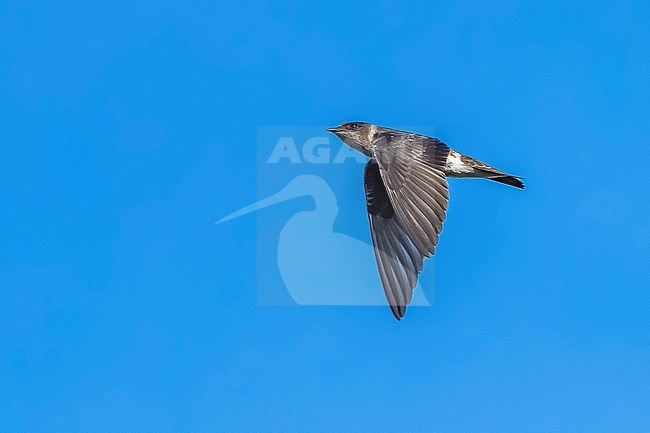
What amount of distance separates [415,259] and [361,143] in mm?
2271

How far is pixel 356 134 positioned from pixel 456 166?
46.0 inches

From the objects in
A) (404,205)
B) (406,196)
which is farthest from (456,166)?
(404,205)

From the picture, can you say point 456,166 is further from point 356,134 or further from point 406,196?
point 406,196

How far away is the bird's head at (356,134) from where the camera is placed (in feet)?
38.1

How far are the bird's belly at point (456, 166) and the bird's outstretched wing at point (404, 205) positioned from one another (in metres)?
0.75

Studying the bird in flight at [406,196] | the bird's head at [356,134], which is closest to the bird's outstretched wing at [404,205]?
the bird in flight at [406,196]

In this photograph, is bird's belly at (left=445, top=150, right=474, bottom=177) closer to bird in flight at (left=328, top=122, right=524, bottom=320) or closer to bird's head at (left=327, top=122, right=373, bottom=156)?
bird in flight at (left=328, top=122, right=524, bottom=320)

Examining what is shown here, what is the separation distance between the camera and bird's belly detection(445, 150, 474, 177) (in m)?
11.2

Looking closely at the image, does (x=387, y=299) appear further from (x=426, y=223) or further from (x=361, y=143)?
(x=361, y=143)

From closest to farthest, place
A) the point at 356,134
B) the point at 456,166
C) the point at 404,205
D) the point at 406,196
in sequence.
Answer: the point at 404,205, the point at 406,196, the point at 456,166, the point at 356,134

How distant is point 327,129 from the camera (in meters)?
12.3

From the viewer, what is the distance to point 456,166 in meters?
11.3

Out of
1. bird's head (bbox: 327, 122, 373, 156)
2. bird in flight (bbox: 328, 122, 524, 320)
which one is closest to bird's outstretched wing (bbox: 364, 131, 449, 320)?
bird in flight (bbox: 328, 122, 524, 320)

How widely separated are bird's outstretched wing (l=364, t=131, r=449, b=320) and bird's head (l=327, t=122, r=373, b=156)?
2.32 feet
